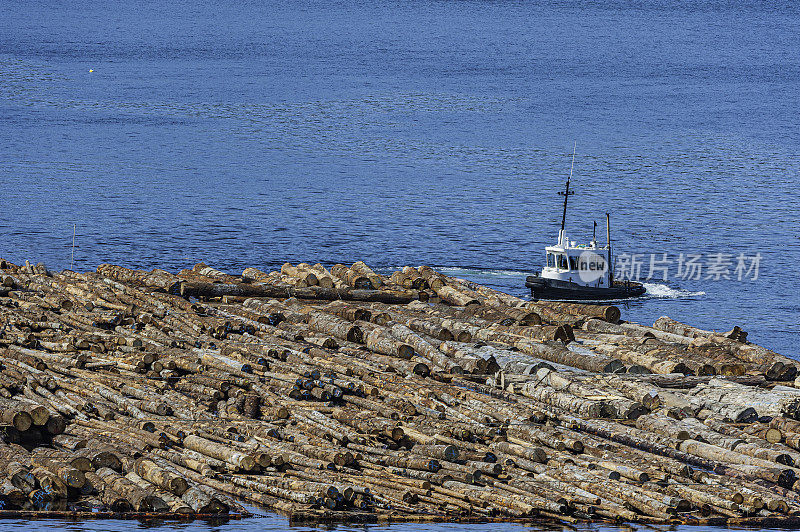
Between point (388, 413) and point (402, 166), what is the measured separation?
3068 inches

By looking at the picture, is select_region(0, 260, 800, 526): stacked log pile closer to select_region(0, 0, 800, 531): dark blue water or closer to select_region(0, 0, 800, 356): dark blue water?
select_region(0, 0, 800, 531): dark blue water

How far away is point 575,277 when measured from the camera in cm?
5550

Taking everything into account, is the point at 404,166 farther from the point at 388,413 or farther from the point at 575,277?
the point at 388,413

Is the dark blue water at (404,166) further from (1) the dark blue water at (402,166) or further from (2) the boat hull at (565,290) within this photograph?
(2) the boat hull at (565,290)

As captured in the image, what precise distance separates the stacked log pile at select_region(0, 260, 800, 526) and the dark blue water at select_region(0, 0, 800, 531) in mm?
1556

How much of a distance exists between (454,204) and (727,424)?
62.1 meters

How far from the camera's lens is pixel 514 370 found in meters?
25.0

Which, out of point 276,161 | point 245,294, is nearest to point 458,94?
point 276,161

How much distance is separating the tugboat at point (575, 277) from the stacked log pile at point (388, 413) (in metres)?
22.7

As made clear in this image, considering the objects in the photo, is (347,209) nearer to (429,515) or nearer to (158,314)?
(158,314)

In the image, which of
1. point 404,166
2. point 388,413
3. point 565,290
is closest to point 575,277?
point 565,290

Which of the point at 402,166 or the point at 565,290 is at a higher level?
the point at 402,166

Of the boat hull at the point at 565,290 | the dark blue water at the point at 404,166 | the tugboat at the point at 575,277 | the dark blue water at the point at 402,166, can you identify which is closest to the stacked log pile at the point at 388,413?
the dark blue water at the point at 402,166

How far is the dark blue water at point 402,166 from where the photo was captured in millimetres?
66375
